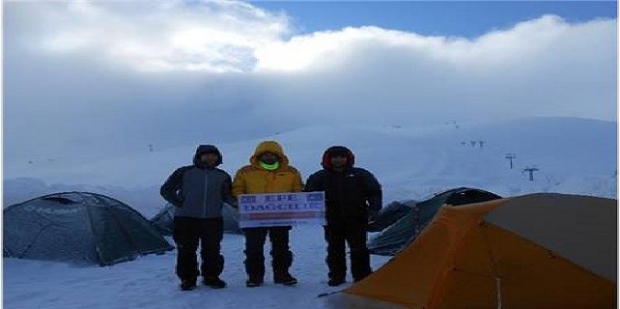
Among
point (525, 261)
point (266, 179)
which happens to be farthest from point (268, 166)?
point (525, 261)

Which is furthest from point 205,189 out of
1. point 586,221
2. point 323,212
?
point 586,221

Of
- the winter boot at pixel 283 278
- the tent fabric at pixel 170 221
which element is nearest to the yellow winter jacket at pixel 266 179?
the winter boot at pixel 283 278

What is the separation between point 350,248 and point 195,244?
1.76m

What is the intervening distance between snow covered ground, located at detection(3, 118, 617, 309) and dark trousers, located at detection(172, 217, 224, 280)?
260mm

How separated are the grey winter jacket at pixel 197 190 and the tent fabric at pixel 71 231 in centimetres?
274

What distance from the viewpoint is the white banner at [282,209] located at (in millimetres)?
7602

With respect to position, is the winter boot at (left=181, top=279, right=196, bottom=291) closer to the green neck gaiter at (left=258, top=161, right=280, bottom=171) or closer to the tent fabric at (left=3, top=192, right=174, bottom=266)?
the green neck gaiter at (left=258, top=161, right=280, bottom=171)

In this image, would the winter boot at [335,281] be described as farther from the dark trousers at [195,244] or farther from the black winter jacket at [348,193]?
the dark trousers at [195,244]

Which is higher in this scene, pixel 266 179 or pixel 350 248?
pixel 266 179

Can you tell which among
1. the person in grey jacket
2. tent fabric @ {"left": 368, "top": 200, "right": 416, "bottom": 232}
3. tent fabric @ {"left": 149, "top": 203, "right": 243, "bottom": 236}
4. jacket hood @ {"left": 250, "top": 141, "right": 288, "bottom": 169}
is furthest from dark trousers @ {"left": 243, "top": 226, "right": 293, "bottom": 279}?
tent fabric @ {"left": 368, "top": 200, "right": 416, "bottom": 232}

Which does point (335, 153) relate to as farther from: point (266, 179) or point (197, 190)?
point (197, 190)

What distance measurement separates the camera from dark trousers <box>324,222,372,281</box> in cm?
770

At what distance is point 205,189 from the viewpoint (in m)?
7.62

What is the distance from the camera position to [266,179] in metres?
7.78
